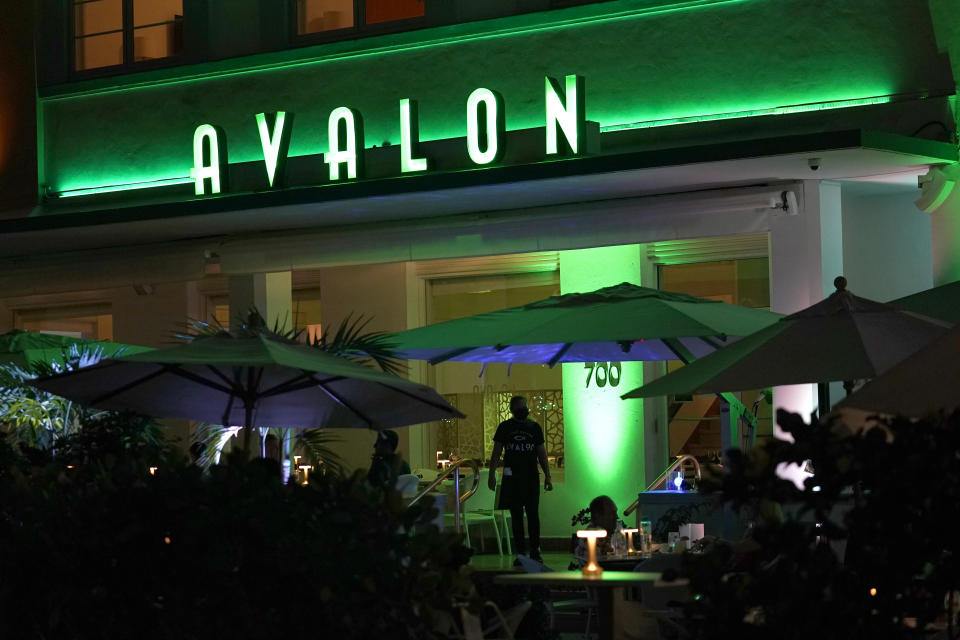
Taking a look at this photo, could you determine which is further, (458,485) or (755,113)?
(458,485)

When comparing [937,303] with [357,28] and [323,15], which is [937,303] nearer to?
[357,28]

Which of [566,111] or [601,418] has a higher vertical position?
[566,111]

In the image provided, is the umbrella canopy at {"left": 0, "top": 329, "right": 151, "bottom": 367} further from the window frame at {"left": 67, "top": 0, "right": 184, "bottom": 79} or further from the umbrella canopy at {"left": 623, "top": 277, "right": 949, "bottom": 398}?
the umbrella canopy at {"left": 623, "top": 277, "right": 949, "bottom": 398}

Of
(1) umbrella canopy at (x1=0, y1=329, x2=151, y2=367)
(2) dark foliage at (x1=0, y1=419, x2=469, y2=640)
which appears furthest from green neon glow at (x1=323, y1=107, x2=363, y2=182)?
(2) dark foliage at (x1=0, y1=419, x2=469, y2=640)

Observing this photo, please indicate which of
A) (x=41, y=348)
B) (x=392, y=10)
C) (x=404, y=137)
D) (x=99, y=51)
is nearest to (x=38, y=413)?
(x=41, y=348)

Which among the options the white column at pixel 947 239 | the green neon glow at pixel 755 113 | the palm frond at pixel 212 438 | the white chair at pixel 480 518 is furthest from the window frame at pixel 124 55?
the white column at pixel 947 239

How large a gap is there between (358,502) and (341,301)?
39.9ft

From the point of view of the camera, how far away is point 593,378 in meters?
16.4

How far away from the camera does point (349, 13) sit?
16938 mm

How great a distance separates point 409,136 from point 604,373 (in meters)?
3.21

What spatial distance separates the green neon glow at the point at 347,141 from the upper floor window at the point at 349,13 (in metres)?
1.36

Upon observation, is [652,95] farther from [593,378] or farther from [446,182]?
[593,378]

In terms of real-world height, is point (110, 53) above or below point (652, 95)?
above

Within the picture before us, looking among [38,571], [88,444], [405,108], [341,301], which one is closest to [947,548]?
[38,571]
